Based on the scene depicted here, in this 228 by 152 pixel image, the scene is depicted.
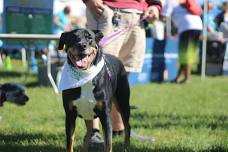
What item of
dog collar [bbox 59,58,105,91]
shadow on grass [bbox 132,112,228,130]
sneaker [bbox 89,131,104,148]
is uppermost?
dog collar [bbox 59,58,105,91]

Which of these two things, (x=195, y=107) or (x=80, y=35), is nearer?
(x=80, y=35)

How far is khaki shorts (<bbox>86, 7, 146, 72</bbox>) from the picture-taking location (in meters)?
4.62

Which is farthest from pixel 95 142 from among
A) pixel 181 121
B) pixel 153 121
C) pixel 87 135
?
pixel 181 121

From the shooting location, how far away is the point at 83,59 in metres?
3.53

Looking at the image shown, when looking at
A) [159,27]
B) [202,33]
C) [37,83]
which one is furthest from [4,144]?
[159,27]

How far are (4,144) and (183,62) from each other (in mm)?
6688

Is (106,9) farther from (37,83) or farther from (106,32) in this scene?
(37,83)

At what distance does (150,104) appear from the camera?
7.58 meters

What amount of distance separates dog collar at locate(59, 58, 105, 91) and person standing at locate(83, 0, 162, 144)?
927mm

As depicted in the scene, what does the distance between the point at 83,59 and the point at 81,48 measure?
9cm

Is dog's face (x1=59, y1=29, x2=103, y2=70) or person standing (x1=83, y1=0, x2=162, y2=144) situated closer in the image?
dog's face (x1=59, y1=29, x2=103, y2=70)

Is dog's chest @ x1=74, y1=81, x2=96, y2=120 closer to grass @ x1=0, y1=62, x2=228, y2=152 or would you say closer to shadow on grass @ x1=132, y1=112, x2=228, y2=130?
grass @ x1=0, y1=62, x2=228, y2=152

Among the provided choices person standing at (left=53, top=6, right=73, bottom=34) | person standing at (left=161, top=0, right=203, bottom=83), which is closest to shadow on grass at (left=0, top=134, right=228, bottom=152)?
person standing at (left=161, top=0, right=203, bottom=83)

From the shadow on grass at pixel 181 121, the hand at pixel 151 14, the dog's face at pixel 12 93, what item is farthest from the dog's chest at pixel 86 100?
the dog's face at pixel 12 93
